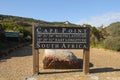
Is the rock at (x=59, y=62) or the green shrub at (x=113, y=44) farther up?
the green shrub at (x=113, y=44)

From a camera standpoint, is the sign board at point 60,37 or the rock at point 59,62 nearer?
the sign board at point 60,37

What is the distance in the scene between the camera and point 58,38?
10.7 meters

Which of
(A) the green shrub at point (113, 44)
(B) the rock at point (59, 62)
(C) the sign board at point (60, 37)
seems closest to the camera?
(C) the sign board at point (60, 37)

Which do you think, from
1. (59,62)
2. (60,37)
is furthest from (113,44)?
(60,37)

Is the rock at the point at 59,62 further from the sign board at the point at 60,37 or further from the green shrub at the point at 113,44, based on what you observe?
the green shrub at the point at 113,44

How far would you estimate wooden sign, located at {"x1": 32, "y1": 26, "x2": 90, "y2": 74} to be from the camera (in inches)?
417

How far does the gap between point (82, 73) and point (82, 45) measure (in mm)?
1005

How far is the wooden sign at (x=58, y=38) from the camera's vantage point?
34.8 ft

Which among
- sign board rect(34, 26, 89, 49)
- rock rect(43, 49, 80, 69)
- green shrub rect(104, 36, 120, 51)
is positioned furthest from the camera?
green shrub rect(104, 36, 120, 51)

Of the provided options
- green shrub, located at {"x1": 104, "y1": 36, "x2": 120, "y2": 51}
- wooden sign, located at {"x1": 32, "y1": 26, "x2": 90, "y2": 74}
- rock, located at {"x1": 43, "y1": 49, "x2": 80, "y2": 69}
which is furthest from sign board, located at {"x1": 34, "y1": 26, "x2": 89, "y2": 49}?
green shrub, located at {"x1": 104, "y1": 36, "x2": 120, "y2": 51}

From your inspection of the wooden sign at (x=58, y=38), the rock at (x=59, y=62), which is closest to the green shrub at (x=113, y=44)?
the rock at (x=59, y=62)

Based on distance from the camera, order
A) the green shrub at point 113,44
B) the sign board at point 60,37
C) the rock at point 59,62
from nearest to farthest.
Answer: the sign board at point 60,37, the rock at point 59,62, the green shrub at point 113,44

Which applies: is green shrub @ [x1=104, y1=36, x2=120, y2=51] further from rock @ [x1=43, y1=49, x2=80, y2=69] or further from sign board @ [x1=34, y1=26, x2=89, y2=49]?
sign board @ [x1=34, y1=26, x2=89, y2=49]

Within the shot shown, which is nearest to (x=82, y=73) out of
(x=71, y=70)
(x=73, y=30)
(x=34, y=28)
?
(x=71, y=70)
